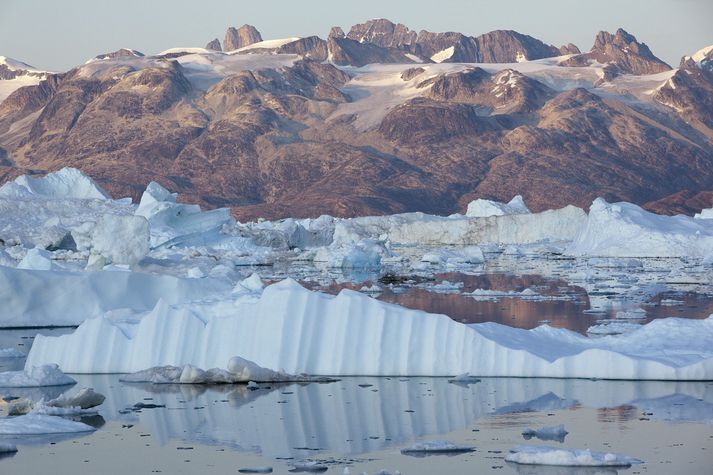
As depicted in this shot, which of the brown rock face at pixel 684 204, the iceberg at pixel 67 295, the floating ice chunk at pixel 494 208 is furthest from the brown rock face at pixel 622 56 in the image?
the iceberg at pixel 67 295

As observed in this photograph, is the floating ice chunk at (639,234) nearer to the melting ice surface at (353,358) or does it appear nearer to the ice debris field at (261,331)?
the ice debris field at (261,331)

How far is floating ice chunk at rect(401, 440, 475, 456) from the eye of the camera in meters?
8.46

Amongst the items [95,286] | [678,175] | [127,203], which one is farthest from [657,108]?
[95,286]

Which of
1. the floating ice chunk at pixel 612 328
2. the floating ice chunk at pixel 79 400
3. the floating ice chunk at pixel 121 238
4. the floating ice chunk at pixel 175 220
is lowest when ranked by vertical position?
the floating ice chunk at pixel 79 400

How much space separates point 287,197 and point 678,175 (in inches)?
1895

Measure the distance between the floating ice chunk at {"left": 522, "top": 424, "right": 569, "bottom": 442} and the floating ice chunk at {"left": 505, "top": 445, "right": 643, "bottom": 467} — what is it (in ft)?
2.62

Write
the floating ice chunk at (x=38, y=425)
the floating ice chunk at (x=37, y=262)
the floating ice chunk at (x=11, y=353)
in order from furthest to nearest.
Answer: the floating ice chunk at (x=37, y=262) → the floating ice chunk at (x=11, y=353) → the floating ice chunk at (x=38, y=425)

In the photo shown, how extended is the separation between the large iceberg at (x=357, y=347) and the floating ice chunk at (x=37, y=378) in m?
0.87

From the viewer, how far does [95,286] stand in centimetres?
1877

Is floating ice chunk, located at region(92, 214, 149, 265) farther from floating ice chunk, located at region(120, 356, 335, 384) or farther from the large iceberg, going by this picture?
floating ice chunk, located at region(120, 356, 335, 384)

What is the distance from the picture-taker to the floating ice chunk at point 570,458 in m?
7.82

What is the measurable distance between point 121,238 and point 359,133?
4665 inches

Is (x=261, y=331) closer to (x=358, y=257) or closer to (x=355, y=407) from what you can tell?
(x=355, y=407)

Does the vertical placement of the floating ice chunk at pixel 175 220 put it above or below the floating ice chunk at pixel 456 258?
above
